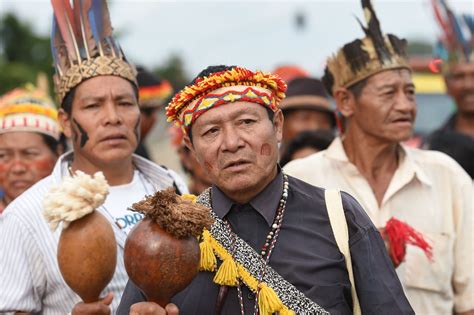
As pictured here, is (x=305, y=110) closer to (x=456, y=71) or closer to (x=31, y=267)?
(x=456, y=71)

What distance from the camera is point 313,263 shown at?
3.23 m

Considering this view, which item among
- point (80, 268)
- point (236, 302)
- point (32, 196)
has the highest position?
point (32, 196)

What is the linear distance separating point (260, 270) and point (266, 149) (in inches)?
19.9

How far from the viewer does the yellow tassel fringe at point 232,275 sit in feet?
10.4

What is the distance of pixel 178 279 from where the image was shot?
295 cm

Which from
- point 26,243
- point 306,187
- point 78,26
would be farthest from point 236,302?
point 78,26

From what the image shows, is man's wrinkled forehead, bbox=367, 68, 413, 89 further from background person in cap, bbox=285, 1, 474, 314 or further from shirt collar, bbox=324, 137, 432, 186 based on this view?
shirt collar, bbox=324, 137, 432, 186

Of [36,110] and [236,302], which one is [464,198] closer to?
[236,302]

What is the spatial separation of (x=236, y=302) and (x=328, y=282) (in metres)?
0.38

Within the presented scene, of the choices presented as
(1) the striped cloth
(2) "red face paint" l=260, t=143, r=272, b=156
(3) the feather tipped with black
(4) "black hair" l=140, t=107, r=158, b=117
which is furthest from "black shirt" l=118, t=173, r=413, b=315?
(4) "black hair" l=140, t=107, r=158, b=117

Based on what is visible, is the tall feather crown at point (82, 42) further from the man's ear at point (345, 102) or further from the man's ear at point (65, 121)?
the man's ear at point (345, 102)

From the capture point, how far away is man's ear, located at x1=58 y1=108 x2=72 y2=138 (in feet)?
14.8

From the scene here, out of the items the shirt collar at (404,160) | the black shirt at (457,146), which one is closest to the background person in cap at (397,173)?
the shirt collar at (404,160)

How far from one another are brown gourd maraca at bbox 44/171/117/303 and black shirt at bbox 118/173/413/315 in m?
0.28
